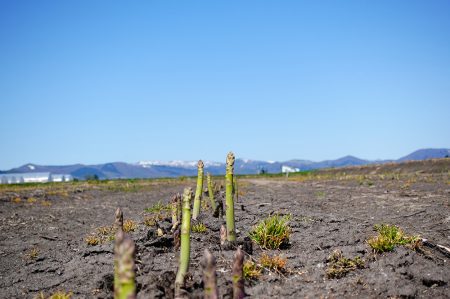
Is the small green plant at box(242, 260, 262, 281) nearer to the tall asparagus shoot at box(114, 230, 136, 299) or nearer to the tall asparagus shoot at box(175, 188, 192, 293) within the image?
the tall asparagus shoot at box(175, 188, 192, 293)

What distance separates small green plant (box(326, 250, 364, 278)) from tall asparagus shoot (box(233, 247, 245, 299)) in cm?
251

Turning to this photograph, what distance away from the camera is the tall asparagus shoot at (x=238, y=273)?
572 centimetres

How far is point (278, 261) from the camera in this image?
792 cm

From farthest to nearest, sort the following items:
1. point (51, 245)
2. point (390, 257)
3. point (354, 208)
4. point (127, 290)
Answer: point (354, 208) < point (51, 245) < point (390, 257) < point (127, 290)

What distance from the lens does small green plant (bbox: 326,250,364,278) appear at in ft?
25.4

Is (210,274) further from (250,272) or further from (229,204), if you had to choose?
(229,204)

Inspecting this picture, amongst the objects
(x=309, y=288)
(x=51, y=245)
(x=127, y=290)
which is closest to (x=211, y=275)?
(x=127, y=290)

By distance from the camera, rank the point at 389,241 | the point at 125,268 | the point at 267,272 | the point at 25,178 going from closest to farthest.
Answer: the point at 125,268
the point at 267,272
the point at 389,241
the point at 25,178

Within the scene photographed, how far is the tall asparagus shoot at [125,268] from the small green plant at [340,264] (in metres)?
4.66

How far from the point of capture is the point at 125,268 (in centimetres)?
410

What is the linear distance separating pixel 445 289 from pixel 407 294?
0.84 metres

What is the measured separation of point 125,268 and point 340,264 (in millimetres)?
5256

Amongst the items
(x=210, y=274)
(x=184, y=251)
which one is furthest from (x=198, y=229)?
(x=210, y=274)

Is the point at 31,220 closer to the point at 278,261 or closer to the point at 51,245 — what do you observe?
the point at 51,245
